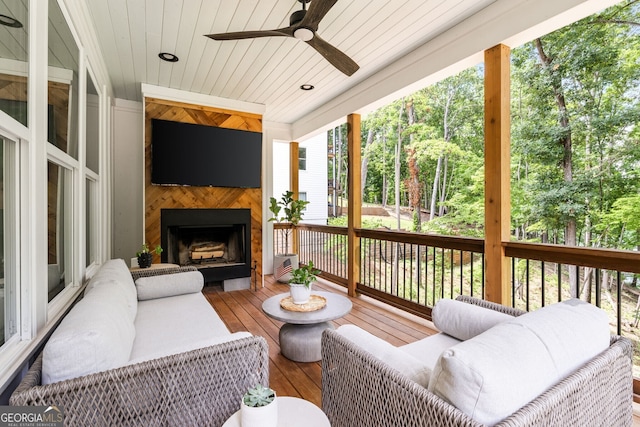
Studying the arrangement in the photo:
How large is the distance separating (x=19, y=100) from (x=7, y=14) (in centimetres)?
31

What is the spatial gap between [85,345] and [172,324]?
991 millimetres

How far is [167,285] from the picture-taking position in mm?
2648

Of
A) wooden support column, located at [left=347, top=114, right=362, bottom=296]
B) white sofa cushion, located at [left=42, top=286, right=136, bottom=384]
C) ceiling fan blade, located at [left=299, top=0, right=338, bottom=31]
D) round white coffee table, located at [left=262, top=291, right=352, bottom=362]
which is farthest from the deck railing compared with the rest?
white sofa cushion, located at [left=42, top=286, right=136, bottom=384]

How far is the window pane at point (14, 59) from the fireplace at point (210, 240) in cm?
294

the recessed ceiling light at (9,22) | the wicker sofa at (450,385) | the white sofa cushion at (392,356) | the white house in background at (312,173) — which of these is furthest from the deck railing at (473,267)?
the white house in background at (312,173)

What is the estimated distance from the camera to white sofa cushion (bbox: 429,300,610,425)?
0.80 m

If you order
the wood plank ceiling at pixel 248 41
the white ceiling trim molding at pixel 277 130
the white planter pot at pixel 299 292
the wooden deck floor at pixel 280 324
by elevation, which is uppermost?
the wood plank ceiling at pixel 248 41

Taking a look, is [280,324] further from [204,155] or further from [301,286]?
[204,155]

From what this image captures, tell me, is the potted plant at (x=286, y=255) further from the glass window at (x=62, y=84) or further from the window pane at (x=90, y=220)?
the glass window at (x=62, y=84)

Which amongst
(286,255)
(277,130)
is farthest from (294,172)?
(286,255)

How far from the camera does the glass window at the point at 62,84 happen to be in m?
1.61

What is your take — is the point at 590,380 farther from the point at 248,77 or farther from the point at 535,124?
the point at 535,124

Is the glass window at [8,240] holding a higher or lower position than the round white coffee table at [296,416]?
higher

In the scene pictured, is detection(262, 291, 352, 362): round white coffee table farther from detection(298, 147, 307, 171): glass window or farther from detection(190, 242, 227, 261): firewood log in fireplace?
detection(298, 147, 307, 171): glass window
